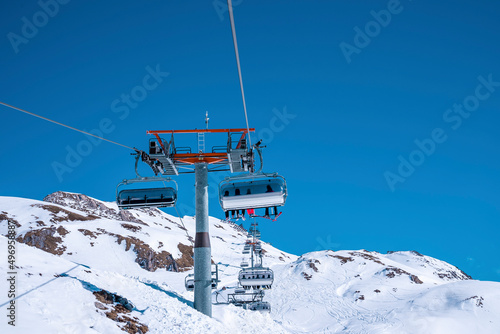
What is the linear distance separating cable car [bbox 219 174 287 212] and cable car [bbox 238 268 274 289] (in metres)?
15.6

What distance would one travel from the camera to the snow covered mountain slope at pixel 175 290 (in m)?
13.3

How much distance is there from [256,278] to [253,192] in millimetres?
16141

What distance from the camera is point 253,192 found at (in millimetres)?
14016

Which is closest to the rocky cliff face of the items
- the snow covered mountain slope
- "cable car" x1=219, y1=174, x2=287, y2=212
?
the snow covered mountain slope

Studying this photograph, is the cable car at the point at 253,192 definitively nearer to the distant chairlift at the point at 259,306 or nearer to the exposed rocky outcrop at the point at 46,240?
the distant chairlift at the point at 259,306

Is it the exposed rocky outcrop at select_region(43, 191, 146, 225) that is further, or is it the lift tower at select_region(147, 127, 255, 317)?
the exposed rocky outcrop at select_region(43, 191, 146, 225)

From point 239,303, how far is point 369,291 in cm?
2573

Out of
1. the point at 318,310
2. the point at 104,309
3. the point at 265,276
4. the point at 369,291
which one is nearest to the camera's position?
the point at 104,309

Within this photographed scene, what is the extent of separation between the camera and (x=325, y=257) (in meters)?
68.5

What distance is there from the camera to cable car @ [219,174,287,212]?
45.6ft

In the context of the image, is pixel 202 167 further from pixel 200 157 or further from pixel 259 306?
pixel 259 306

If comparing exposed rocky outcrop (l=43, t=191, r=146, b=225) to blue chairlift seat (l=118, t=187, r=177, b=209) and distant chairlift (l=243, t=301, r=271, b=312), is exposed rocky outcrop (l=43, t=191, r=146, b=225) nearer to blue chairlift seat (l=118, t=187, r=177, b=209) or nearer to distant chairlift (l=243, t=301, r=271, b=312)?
distant chairlift (l=243, t=301, r=271, b=312)

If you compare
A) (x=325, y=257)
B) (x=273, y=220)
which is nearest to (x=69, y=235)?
(x=325, y=257)

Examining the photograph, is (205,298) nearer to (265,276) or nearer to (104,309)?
(104,309)
